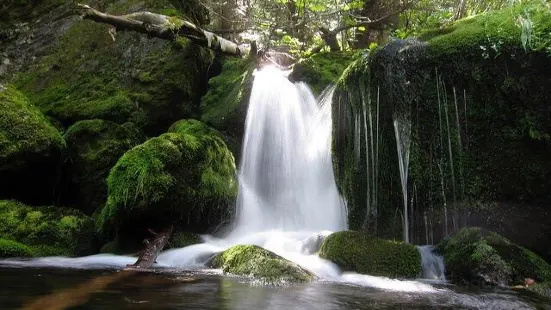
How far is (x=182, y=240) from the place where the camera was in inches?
259

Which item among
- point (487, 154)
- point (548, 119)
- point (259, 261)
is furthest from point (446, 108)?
point (259, 261)

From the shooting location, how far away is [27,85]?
34.5 feet

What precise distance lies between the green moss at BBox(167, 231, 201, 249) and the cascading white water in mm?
214

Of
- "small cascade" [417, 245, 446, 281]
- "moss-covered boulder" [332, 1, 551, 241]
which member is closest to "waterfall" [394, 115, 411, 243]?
"moss-covered boulder" [332, 1, 551, 241]

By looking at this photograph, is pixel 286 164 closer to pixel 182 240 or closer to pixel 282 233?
pixel 282 233

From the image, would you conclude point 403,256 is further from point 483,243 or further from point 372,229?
point 372,229

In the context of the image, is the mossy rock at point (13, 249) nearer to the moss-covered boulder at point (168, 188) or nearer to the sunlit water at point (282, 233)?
the sunlit water at point (282, 233)

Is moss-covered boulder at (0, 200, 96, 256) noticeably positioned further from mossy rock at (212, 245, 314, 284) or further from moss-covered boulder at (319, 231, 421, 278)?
moss-covered boulder at (319, 231, 421, 278)

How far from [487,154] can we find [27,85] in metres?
10.2

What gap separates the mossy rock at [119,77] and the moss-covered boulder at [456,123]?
4.87 meters

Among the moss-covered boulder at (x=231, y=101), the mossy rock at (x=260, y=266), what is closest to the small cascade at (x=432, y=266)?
the mossy rock at (x=260, y=266)

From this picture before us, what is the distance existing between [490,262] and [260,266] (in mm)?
2643

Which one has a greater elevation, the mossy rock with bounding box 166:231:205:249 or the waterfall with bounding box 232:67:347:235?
the waterfall with bounding box 232:67:347:235

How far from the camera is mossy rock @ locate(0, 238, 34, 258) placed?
577 centimetres
